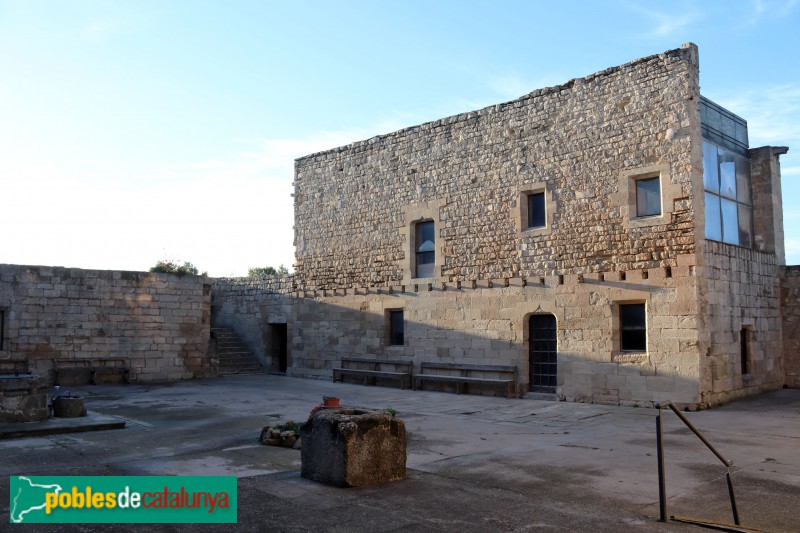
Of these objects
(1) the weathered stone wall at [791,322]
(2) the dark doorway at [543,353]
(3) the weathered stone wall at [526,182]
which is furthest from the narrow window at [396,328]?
(1) the weathered stone wall at [791,322]

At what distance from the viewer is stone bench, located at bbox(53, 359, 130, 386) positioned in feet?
53.0

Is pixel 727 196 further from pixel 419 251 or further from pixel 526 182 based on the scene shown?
pixel 419 251

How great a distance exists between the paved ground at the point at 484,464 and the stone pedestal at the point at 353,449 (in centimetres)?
17

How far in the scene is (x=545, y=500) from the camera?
18.9 ft

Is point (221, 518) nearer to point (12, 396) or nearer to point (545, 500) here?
point (545, 500)

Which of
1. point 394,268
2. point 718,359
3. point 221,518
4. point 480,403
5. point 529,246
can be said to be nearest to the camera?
point 221,518

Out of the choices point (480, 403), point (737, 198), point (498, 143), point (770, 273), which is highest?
point (498, 143)

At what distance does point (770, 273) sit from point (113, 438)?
1371 centimetres

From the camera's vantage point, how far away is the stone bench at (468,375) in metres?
14.3

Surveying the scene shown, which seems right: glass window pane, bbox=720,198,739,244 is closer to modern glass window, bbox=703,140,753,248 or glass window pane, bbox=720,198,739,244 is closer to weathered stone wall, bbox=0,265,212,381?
modern glass window, bbox=703,140,753,248

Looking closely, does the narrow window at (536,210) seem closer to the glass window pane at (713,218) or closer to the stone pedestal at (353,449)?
the glass window pane at (713,218)

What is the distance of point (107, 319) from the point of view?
17156 mm

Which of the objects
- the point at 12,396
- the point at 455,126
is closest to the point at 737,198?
the point at 455,126

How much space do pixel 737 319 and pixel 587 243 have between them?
3.34 m
